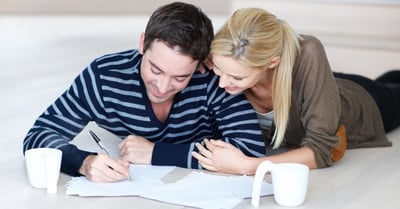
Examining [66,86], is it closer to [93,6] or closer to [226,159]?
[226,159]

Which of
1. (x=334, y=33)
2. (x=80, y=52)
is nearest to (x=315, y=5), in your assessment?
(x=334, y=33)

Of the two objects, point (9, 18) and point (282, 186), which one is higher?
point (282, 186)

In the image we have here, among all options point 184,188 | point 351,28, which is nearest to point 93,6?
point 351,28

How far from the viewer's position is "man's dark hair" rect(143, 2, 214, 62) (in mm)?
2195

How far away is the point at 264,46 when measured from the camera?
7.45 ft

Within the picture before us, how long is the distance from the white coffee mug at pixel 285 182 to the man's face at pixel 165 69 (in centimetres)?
34

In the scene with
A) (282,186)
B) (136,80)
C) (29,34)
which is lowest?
(29,34)

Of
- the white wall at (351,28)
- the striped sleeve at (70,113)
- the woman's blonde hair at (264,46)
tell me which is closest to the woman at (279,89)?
the woman's blonde hair at (264,46)

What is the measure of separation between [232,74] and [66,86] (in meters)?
1.72

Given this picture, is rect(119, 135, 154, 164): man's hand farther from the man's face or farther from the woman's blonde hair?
the woman's blonde hair

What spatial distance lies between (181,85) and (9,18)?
405 centimetres

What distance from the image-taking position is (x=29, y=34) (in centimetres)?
567

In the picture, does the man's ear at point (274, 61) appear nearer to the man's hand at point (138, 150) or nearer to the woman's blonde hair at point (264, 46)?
the woman's blonde hair at point (264, 46)

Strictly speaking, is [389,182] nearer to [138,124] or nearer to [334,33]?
[138,124]
